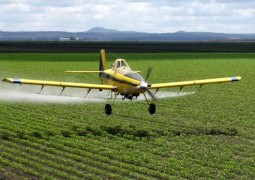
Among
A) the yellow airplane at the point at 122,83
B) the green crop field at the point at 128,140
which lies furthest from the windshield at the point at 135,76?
the green crop field at the point at 128,140

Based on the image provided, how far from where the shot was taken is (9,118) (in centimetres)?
2845

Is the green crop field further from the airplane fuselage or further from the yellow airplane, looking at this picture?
the airplane fuselage

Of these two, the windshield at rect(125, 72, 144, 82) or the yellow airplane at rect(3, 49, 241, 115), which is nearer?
the yellow airplane at rect(3, 49, 241, 115)

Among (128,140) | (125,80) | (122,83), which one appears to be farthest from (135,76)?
(128,140)

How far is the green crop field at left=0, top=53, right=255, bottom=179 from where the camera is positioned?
57.6ft

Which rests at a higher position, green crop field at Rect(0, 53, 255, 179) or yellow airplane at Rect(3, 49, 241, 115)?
yellow airplane at Rect(3, 49, 241, 115)

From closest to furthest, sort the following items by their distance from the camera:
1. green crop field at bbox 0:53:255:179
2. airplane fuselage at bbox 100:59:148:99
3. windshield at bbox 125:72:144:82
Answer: green crop field at bbox 0:53:255:179 → airplane fuselage at bbox 100:59:148:99 → windshield at bbox 125:72:144:82

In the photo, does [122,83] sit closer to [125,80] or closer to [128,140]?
[125,80]

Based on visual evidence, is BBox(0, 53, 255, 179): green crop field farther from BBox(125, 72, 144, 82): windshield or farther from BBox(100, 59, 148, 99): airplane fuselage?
BBox(125, 72, 144, 82): windshield

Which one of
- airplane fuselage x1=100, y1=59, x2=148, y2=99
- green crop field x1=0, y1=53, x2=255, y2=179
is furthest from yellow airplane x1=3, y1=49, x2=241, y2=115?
green crop field x1=0, y1=53, x2=255, y2=179

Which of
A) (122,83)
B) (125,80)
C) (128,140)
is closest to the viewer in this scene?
(128,140)

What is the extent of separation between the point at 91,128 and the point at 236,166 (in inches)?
379

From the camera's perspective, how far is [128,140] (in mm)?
22594

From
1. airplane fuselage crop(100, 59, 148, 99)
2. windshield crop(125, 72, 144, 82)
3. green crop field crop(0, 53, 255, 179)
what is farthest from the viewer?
windshield crop(125, 72, 144, 82)
